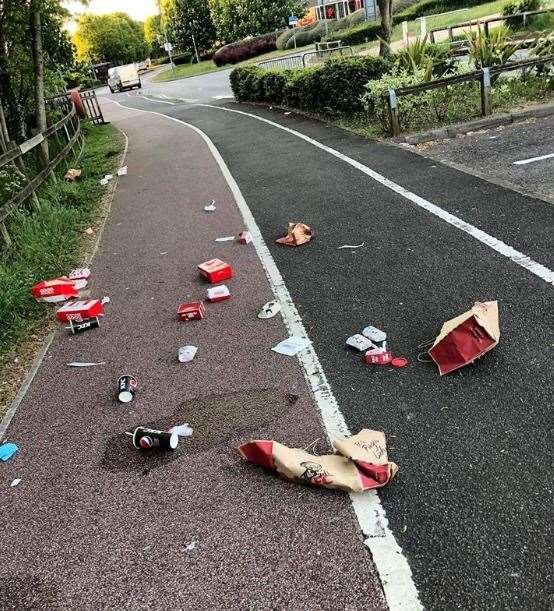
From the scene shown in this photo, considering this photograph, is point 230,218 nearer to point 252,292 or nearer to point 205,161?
point 252,292

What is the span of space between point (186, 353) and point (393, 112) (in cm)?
825

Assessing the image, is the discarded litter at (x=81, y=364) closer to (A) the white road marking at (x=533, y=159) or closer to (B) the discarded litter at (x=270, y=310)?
(B) the discarded litter at (x=270, y=310)

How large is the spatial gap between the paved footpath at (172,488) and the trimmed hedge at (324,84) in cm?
921

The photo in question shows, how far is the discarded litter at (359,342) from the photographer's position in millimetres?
4301

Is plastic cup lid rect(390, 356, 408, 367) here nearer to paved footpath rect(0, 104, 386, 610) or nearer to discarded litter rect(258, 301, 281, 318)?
paved footpath rect(0, 104, 386, 610)

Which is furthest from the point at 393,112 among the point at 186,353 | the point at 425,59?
the point at 186,353

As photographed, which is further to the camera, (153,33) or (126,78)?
(153,33)

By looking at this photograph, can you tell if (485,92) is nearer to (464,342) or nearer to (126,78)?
(464,342)

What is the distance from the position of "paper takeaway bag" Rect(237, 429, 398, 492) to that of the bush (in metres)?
50.8

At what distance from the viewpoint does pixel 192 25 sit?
2726 inches

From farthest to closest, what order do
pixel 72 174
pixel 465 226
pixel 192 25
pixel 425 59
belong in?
pixel 192 25
pixel 425 59
pixel 72 174
pixel 465 226

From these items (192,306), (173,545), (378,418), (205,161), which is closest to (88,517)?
(173,545)

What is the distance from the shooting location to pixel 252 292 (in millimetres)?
5750

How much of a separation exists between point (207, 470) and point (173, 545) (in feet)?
1.79
